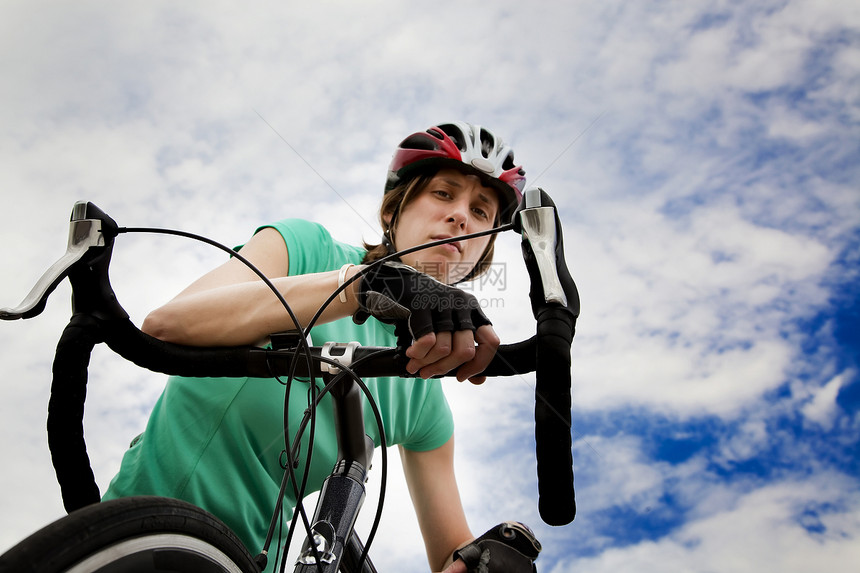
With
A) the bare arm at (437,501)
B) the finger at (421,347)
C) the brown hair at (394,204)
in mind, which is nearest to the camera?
the finger at (421,347)

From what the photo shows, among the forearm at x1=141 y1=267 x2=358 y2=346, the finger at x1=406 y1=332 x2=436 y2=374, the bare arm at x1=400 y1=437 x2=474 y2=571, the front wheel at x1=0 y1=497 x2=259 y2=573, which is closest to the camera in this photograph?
the front wheel at x1=0 y1=497 x2=259 y2=573

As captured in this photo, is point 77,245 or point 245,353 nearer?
point 77,245

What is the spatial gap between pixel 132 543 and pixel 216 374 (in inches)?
19.5

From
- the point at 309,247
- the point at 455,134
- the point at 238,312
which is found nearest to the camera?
the point at 238,312

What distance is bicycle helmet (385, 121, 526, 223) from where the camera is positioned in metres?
2.73

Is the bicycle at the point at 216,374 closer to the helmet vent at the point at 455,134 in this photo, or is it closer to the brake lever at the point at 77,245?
the brake lever at the point at 77,245

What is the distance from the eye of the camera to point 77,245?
1.25 meters

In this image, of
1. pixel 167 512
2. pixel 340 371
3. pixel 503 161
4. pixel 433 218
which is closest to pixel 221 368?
pixel 340 371

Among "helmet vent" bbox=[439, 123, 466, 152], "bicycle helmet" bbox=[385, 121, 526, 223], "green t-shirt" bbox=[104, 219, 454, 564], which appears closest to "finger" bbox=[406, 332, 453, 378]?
"green t-shirt" bbox=[104, 219, 454, 564]

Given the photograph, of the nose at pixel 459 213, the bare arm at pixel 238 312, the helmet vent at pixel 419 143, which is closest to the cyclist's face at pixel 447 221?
the nose at pixel 459 213

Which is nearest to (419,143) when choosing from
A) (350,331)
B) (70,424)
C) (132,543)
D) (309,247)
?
(309,247)

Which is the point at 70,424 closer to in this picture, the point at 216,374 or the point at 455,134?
the point at 216,374

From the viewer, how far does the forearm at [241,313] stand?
4.65 feet

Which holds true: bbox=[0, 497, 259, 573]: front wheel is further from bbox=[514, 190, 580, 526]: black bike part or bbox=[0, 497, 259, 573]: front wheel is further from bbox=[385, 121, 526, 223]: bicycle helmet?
bbox=[385, 121, 526, 223]: bicycle helmet
